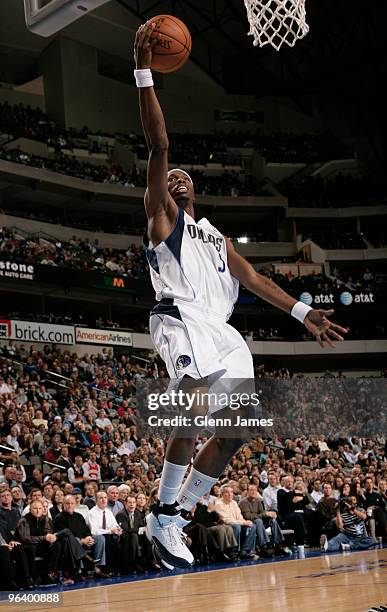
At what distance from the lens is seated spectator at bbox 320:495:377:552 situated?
1480cm

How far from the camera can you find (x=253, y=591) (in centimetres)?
917

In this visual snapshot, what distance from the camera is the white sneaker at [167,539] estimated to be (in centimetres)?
375

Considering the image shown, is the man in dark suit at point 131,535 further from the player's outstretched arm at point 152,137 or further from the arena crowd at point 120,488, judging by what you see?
the player's outstretched arm at point 152,137

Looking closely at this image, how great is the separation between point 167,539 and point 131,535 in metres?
7.90

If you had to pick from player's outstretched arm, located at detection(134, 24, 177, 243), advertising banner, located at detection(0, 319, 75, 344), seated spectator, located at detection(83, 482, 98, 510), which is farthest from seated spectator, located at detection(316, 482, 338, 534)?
advertising banner, located at detection(0, 319, 75, 344)

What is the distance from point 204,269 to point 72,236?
29.3 m

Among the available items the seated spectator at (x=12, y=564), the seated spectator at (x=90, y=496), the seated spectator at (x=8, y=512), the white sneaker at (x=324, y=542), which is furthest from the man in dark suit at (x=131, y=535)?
the white sneaker at (x=324, y=542)

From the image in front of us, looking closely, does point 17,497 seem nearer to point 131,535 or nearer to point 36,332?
point 131,535

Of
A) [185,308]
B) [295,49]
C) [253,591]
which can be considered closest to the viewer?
[185,308]

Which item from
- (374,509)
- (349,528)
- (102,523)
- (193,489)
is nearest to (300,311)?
(193,489)

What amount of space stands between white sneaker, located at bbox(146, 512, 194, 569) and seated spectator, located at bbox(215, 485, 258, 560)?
8658mm

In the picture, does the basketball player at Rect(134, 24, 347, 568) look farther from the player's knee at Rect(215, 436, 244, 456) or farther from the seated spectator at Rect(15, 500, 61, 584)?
the seated spectator at Rect(15, 500, 61, 584)

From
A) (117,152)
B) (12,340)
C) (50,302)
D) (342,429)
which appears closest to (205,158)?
(117,152)

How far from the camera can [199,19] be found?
39.5 meters
